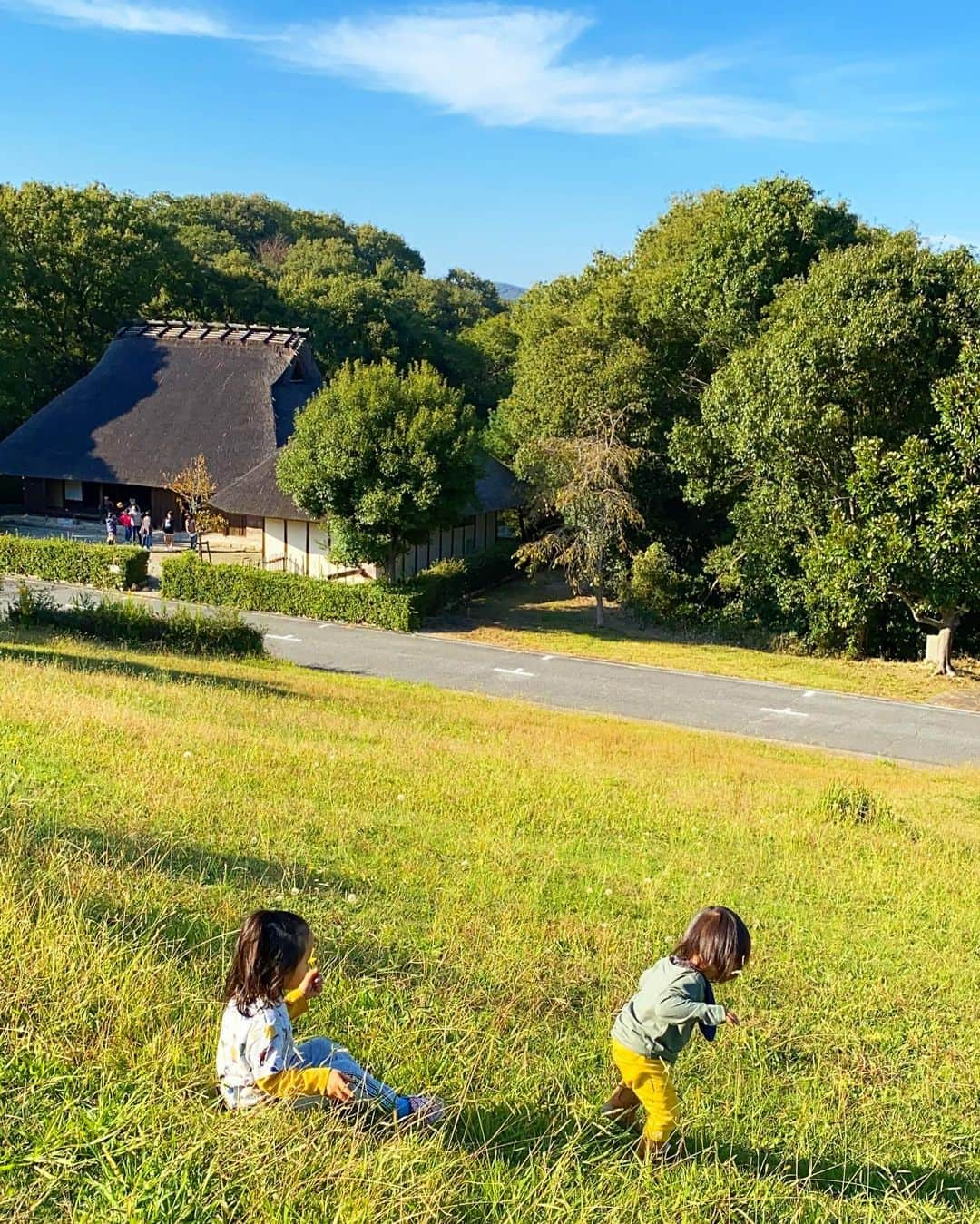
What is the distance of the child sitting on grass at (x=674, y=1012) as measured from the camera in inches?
158

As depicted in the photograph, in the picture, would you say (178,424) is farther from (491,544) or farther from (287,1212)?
(287,1212)

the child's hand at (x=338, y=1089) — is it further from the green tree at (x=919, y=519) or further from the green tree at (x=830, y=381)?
the green tree at (x=830, y=381)

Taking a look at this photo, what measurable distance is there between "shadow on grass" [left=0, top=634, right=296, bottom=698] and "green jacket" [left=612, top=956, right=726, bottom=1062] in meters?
12.0

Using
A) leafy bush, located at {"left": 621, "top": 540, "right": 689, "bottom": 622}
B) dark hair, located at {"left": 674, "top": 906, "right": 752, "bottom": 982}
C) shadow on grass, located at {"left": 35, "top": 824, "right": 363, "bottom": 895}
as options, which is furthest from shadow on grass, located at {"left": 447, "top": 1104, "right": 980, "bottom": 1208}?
leafy bush, located at {"left": 621, "top": 540, "right": 689, "bottom": 622}

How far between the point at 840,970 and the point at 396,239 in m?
85.5

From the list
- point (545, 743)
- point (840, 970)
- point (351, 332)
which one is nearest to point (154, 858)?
point (840, 970)

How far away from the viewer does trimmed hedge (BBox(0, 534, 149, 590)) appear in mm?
28219

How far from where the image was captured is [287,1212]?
2.86m

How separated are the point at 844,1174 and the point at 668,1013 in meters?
0.97

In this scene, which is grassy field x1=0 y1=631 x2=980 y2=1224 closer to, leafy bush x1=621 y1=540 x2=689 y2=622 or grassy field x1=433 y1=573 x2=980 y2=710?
grassy field x1=433 y1=573 x2=980 y2=710

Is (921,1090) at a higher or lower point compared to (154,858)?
lower

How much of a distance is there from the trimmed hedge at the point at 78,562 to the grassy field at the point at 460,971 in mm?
16806

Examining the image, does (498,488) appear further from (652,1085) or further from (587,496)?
(652,1085)

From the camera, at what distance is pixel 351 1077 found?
140 inches
